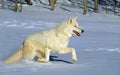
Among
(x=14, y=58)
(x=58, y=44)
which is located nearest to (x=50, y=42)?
(x=58, y=44)

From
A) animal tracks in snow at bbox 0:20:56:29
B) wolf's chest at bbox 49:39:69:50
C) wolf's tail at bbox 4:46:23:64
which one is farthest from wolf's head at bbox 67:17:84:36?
animal tracks in snow at bbox 0:20:56:29

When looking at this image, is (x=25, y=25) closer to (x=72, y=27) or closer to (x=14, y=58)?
(x=14, y=58)

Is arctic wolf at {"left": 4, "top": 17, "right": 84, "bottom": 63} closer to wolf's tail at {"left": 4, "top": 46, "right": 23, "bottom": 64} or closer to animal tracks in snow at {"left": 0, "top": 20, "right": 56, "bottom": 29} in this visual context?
wolf's tail at {"left": 4, "top": 46, "right": 23, "bottom": 64}

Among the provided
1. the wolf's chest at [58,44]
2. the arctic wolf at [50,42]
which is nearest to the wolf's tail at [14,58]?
the arctic wolf at [50,42]

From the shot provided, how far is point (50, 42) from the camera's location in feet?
33.5

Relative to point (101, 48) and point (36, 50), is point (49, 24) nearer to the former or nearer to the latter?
point (101, 48)

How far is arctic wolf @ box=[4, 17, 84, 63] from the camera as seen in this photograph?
10.1m

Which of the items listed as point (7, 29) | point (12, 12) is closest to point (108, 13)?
point (12, 12)

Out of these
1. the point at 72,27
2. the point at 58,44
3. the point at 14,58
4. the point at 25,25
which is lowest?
the point at 25,25

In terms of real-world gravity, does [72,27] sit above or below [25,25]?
above

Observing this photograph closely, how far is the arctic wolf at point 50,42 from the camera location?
10.1 m

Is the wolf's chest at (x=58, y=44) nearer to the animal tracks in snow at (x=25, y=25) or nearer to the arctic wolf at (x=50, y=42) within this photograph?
the arctic wolf at (x=50, y=42)

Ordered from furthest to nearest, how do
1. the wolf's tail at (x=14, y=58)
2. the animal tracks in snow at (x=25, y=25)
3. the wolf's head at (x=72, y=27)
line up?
the animal tracks in snow at (x=25, y=25)
the wolf's tail at (x=14, y=58)
the wolf's head at (x=72, y=27)

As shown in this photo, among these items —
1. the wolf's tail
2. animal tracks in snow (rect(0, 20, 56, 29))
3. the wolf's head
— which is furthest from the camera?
animal tracks in snow (rect(0, 20, 56, 29))
